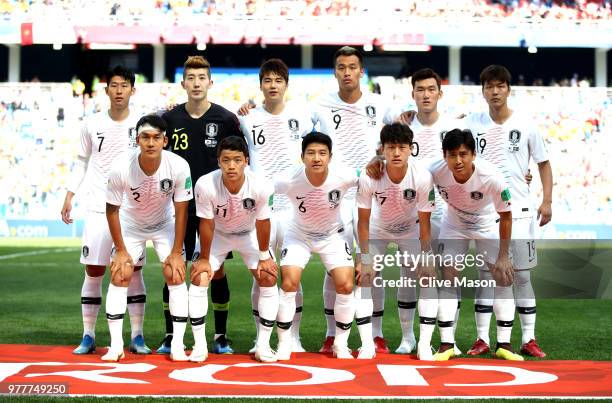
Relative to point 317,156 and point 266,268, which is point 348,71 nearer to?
point 317,156

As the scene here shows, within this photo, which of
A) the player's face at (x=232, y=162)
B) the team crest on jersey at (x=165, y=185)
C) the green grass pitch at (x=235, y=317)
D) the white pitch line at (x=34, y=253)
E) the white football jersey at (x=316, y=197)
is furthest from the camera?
the white pitch line at (x=34, y=253)

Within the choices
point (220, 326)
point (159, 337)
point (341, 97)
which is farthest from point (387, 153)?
point (159, 337)

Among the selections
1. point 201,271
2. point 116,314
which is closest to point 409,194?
point 201,271

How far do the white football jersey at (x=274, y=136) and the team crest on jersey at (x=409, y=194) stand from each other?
972mm

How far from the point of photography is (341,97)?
23.8ft

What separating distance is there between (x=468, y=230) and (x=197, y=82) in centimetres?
235

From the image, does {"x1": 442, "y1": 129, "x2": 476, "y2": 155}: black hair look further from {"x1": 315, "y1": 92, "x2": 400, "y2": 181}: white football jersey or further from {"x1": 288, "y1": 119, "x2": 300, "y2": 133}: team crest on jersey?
{"x1": 288, "y1": 119, "x2": 300, "y2": 133}: team crest on jersey

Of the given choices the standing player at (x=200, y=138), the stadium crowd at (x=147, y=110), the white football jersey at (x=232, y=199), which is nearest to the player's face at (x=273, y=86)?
the standing player at (x=200, y=138)

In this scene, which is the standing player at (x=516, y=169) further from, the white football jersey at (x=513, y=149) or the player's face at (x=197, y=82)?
the player's face at (x=197, y=82)

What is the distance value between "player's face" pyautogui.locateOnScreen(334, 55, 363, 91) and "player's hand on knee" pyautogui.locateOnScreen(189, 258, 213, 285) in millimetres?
1804

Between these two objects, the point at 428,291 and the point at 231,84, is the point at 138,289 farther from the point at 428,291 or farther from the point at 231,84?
the point at 231,84

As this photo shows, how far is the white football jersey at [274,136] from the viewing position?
23.2ft

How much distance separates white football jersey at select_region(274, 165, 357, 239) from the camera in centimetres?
655

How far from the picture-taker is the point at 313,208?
6.61 meters
